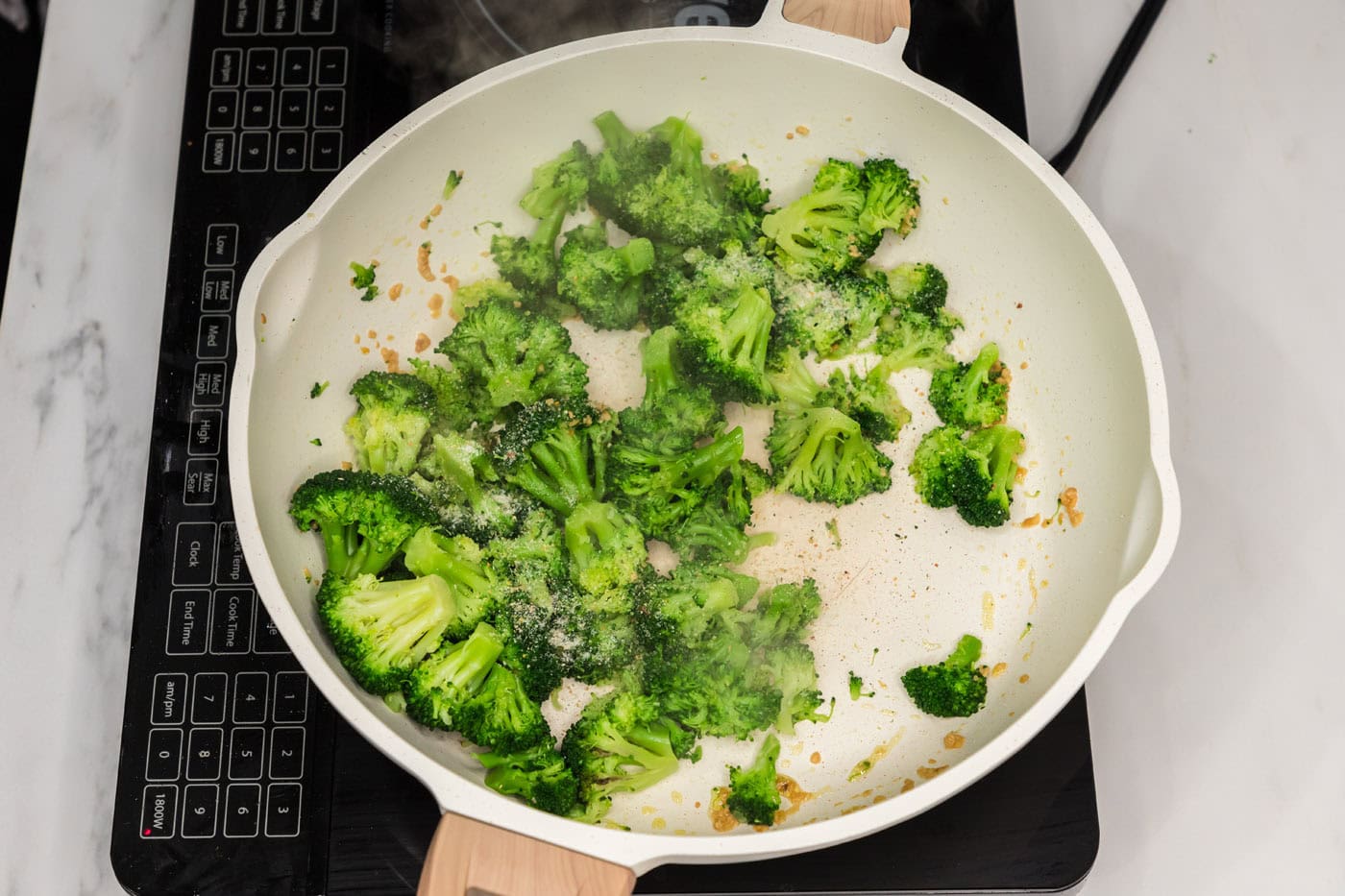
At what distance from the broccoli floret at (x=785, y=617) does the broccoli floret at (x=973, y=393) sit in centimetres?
41

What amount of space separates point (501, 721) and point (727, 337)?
74cm

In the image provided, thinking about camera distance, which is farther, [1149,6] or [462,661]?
[1149,6]

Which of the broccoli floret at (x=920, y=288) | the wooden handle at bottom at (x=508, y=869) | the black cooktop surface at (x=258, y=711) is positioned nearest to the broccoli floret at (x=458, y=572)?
the black cooktop surface at (x=258, y=711)

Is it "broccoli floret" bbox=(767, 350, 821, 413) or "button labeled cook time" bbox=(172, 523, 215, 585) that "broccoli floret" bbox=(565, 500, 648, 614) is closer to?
"broccoli floret" bbox=(767, 350, 821, 413)

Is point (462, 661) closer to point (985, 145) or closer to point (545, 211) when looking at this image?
point (545, 211)

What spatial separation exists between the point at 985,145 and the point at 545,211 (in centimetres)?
77

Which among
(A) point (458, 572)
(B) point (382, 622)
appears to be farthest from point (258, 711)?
(A) point (458, 572)

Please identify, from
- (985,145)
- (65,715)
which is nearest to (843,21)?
(985,145)

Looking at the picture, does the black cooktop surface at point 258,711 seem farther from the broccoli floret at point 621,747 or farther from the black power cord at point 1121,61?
the black power cord at point 1121,61

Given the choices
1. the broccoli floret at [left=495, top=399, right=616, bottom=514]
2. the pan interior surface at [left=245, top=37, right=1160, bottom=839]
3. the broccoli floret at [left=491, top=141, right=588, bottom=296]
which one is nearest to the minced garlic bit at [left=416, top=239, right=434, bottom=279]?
the pan interior surface at [left=245, top=37, right=1160, bottom=839]

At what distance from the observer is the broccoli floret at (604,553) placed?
1.84m

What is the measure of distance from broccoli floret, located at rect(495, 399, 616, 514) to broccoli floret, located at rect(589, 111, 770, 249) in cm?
36

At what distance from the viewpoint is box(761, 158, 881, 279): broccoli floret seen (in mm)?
2004

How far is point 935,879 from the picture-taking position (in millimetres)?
1759
